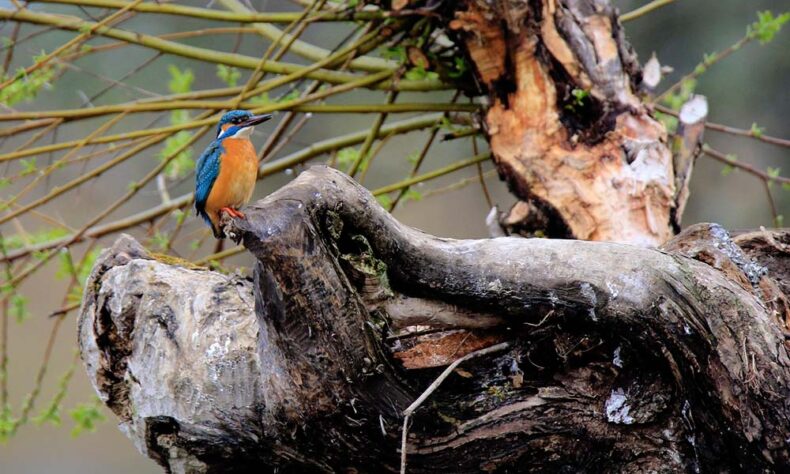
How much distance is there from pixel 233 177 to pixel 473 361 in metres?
1.37

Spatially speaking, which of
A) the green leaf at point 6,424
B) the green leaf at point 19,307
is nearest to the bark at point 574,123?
the green leaf at point 19,307

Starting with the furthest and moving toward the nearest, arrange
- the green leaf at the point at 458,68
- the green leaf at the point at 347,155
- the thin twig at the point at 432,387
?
the green leaf at the point at 347,155
the green leaf at the point at 458,68
the thin twig at the point at 432,387

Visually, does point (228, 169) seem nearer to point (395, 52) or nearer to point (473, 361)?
point (395, 52)

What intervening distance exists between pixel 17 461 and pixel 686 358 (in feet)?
26.6

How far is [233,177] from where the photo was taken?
139 inches

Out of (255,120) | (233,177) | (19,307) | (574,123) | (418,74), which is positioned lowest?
(19,307)

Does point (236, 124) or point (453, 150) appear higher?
point (453, 150)

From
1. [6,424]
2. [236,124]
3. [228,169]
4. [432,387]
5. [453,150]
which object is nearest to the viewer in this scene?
[432,387]

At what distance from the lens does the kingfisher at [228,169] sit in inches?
139

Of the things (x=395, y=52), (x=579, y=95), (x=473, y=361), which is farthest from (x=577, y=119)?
(x=473, y=361)

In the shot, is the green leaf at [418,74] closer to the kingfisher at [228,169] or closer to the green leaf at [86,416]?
the kingfisher at [228,169]

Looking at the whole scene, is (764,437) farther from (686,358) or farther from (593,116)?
(593,116)

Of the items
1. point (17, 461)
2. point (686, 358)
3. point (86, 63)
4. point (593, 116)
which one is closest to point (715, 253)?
point (686, 358)

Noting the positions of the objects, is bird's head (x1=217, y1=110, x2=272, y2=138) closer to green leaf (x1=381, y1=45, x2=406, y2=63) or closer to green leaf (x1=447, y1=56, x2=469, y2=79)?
green leaf (x1=381, y1=45, x2=406, y2=63)
